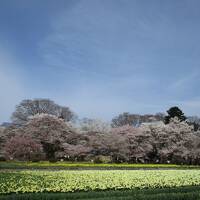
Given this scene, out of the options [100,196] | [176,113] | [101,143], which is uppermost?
[176,113]

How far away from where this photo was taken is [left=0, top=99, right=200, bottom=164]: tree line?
46.7 m

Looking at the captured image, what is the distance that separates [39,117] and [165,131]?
59.7 ft

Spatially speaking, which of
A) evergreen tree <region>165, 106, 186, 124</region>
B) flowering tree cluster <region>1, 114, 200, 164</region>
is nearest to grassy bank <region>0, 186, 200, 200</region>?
flowering tree cluster <region>1, 114, 200, 164</region>

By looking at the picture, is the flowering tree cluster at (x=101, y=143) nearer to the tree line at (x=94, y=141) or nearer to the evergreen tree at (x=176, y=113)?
the tree line at (x=94, y=141)

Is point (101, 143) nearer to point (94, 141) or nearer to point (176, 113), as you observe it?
point (94, 141)

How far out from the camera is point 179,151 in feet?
181

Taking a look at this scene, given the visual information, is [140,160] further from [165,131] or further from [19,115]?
[19,115]

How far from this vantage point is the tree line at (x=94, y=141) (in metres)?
46.7

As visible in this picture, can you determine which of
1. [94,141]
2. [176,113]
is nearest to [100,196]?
[94,141]

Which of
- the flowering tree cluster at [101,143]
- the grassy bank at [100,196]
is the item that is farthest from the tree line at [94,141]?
the grassy bank at [100,196]

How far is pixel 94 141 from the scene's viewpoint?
51438mm

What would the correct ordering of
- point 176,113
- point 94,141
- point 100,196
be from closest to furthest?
point 100,196, point 94,141, point 176,113

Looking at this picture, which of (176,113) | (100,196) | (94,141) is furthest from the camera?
(176,113)

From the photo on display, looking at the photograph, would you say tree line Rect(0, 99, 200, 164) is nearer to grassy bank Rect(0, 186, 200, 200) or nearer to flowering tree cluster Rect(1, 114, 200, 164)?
flowering tree cluster Rect(1, 114, 200, 164)
